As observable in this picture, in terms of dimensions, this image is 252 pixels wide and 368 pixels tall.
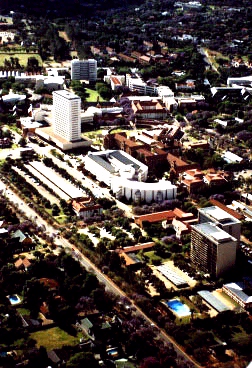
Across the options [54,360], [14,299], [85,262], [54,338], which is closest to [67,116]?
[85,262]

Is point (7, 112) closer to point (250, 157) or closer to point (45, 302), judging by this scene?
point (250, 157)

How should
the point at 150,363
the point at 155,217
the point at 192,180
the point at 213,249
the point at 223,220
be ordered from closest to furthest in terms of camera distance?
the point at 150,363, the point at 213,249, the point at 223,220, the point at 155,217, the point at 192,180

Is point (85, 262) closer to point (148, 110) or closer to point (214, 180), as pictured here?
point (214, 180)

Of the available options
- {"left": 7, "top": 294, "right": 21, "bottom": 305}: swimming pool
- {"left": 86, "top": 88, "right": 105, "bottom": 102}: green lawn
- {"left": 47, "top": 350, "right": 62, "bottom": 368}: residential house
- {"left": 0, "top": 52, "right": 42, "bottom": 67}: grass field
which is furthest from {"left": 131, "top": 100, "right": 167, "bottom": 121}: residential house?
{"left": 47, "top": 350, "right": 62, "bottom": 368}: residential house

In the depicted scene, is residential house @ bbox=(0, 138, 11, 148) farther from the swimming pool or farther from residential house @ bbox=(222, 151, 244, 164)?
the swimming pool

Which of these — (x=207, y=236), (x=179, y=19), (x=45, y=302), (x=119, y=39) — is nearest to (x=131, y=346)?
(x=45, y=302)

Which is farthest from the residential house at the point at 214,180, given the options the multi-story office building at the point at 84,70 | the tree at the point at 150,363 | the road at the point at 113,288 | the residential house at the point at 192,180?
the multi-story office building at the point at 84,70

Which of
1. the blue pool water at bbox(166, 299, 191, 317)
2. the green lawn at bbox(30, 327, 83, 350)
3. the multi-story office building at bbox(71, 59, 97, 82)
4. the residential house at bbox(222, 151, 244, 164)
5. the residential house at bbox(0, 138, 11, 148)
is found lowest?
the green lawn at bbox(30, 327, 83, 350)
